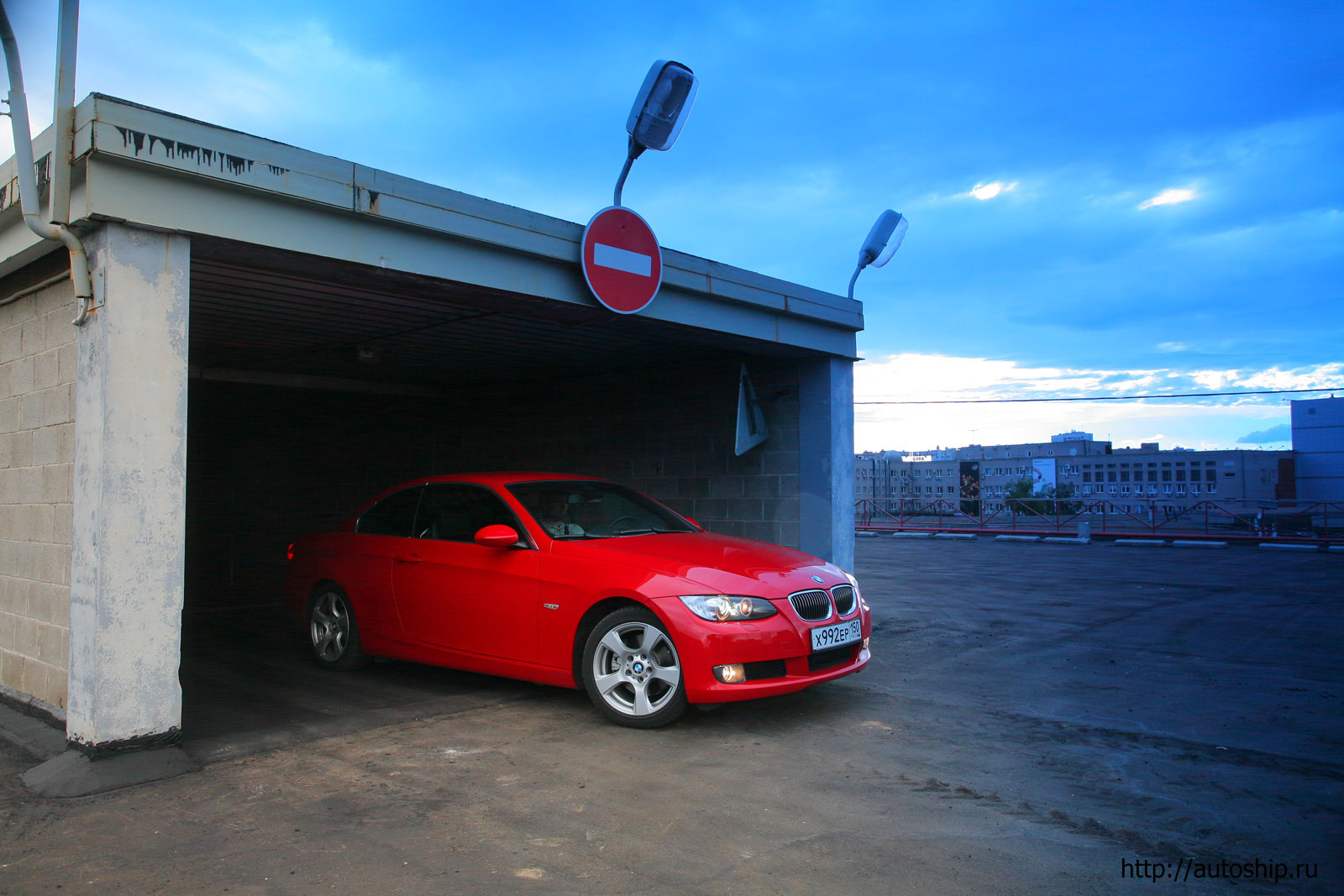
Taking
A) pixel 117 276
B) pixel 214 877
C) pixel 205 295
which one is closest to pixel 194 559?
pixel 205 295

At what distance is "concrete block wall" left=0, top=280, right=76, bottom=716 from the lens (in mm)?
4996

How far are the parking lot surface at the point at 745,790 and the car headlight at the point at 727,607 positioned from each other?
68 centimetres

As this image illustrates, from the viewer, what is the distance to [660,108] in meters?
6.81

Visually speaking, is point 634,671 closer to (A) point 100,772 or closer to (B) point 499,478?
(B) point 499,478

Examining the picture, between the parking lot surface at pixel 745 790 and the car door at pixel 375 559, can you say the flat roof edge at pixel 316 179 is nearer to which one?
the car door at pixel 375 559

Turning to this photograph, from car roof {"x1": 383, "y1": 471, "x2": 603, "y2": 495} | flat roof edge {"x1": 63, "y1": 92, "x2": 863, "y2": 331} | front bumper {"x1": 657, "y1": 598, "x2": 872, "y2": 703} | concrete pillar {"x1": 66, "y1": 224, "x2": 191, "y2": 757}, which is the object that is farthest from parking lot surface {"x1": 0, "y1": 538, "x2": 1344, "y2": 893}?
flat roof edge {"x1": 63, "y1": 92, "x2": 863, "y2": 331}

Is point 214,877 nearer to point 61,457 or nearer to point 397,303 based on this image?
point 61,457

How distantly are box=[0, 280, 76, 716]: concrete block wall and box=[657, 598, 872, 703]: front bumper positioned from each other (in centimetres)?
333

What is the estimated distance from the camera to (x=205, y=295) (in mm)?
6832

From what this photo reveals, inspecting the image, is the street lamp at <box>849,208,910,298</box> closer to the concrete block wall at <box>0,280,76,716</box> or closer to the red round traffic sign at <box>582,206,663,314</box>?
the red round traffic sign at <box>582,206,663,314</box>

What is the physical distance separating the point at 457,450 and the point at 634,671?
7.64 meters

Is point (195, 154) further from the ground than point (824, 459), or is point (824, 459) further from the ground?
point (195, 154)
